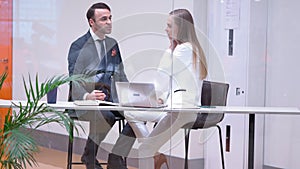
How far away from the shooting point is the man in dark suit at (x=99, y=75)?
4141 mm

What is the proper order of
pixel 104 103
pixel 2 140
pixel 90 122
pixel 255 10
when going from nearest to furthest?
1. pixel 2 140
2. pixel 104 103
3. pixel 90 122
4. pixel 255 10

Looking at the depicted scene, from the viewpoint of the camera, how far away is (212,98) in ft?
13.6

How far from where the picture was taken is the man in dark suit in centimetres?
414

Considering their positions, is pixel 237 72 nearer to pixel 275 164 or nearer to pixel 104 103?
pixel 275 164

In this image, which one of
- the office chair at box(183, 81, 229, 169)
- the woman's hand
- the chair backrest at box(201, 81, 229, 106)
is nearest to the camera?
the woman's hand

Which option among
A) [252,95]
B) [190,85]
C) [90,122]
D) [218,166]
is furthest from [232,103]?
[90,122]

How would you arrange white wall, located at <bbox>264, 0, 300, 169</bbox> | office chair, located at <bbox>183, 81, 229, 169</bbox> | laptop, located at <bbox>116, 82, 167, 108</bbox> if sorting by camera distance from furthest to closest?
white wall, located at <bbox>264, 0, 300, 169</bbox> → office chair, located at <bbox>183, 81, 229, 169</bbox> → laptop, located at <bbox>116, 82, 167, 108</bbox>

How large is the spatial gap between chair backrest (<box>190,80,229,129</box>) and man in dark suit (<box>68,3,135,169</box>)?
1.94 ft

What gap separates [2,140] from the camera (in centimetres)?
274

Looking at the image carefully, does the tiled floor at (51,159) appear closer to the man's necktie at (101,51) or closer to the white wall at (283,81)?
the man's necktie at (101,51)

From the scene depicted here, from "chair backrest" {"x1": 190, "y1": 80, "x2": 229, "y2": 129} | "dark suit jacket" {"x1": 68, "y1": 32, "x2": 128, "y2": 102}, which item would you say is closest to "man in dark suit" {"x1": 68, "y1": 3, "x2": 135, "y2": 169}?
"dark suit jacket" {"x1": 68, "y1": 32, "x2": 128, "y2": 102}

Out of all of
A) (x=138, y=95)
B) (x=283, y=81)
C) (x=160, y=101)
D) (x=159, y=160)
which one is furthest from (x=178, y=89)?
(x=283, y=81)

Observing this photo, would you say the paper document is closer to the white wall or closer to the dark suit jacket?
the dark suit jacket

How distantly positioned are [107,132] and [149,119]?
0.59 meters
